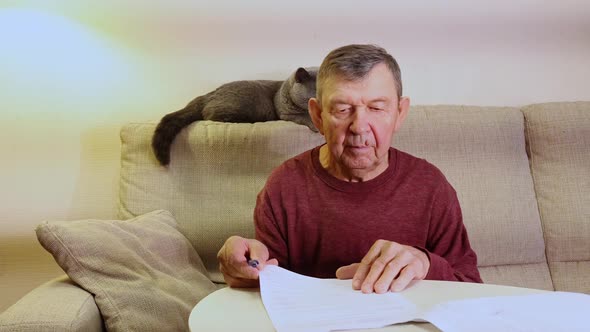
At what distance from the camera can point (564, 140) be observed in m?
2.13

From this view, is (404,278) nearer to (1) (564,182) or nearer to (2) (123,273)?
(2) (123,273)

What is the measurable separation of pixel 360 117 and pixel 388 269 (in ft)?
1.32

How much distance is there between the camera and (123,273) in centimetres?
152

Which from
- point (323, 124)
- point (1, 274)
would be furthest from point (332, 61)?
point (1, 274)

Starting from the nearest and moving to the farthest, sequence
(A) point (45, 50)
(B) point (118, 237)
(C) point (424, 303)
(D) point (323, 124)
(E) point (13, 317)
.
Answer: (C) point (424, 303)
(E) point (13, 317)
(D) point (323, 124)
(B) point (118, 237)
(A) point (45, 50)

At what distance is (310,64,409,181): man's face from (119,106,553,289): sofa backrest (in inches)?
27.9

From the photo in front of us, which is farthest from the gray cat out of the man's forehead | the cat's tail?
the man's forehead

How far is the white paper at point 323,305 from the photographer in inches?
33.6

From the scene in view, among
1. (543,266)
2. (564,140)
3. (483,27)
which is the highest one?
(483,27)

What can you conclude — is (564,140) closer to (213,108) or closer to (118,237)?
(213,108)

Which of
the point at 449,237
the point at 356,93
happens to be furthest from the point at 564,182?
the point at 356,93

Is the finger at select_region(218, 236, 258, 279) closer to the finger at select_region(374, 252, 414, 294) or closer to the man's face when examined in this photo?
the finger at select_region(374, 252, 414, 294)

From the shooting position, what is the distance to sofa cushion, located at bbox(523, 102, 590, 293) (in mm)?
2061

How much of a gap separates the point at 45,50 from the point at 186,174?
793 mm
